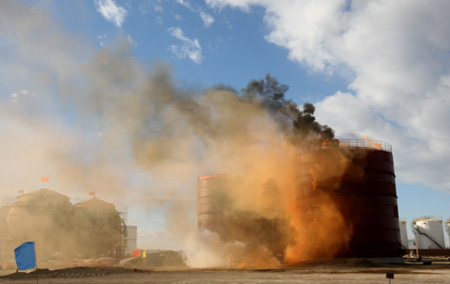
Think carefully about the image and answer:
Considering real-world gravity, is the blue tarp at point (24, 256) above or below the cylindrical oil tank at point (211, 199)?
below

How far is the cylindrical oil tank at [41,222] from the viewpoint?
57062 millimetres

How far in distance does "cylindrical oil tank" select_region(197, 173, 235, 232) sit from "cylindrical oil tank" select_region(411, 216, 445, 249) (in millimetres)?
41771

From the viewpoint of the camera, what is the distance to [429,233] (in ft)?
248

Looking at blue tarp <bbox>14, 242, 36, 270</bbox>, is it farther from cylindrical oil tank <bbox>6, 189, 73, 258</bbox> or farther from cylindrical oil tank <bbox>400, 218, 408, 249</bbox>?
cylindrical oil tank <bbox>400, 218, 408, 249</bbox>

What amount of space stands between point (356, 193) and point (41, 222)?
143 ft

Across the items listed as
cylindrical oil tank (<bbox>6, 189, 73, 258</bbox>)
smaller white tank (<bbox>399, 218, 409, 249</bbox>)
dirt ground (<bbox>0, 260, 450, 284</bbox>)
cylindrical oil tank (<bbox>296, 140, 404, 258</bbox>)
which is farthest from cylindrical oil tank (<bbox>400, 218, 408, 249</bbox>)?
cylindrical oil tank (<bbox>6, 189, 73, 258</bbox>)

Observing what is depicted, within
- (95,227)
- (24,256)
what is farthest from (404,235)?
(24,256)

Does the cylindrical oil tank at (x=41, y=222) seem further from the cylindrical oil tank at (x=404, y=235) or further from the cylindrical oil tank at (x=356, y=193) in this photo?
the cylindrical oil tank at (x=404, y=235)

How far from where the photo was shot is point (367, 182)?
4262 cm

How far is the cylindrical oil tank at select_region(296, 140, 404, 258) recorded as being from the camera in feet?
135

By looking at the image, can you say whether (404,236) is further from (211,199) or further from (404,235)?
(211,199)

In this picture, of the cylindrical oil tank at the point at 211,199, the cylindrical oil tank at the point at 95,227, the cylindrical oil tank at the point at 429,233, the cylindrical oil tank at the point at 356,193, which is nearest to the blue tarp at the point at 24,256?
the cylindrical oil tank at the point at 356,193

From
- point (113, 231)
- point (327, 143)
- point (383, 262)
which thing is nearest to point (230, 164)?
point (327, 143)

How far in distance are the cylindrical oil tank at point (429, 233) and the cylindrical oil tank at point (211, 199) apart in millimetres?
41771
